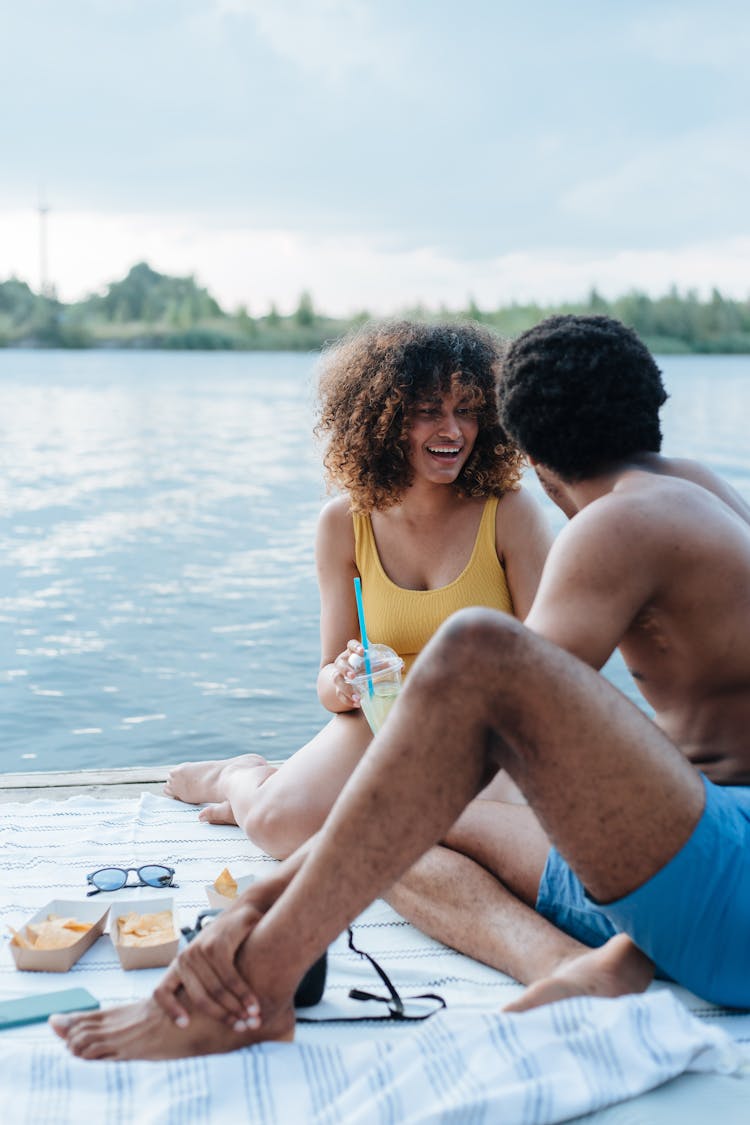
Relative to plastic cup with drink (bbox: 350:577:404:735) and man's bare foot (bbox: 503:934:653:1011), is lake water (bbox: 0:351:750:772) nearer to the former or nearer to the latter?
plastic cup with drink (bbox: 350:577:404:735)

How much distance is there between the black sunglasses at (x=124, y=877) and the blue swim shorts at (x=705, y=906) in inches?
42.5

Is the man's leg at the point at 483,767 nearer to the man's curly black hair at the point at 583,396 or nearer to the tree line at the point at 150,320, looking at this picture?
the man's curly black hair at the point at 583,396

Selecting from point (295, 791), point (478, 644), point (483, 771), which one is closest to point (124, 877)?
point (295, 791)

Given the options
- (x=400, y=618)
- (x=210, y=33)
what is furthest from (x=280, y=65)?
(x=400, y=618)

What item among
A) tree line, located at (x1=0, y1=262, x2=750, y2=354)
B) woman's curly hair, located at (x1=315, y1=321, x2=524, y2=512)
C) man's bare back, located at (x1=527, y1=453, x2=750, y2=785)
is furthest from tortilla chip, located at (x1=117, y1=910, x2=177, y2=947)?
tree line, located at (x1=0, y1=262, x2=750, y2=354)

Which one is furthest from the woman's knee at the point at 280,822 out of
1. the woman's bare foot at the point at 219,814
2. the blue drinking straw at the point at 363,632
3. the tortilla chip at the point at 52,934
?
the tortilla chip at the point at 52,934

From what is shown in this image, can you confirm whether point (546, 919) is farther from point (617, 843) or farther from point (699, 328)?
point (699, 328)

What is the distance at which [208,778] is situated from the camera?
2.92 m

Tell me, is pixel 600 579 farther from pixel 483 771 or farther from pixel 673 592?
pixel 483 771

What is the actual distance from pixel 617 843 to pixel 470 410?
132 centimetres

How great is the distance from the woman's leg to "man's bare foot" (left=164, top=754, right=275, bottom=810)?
0.03 meters

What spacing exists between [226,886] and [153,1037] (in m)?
0.63

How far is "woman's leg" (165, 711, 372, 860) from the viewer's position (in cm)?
246

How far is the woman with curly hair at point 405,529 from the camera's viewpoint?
2555 millimetres
